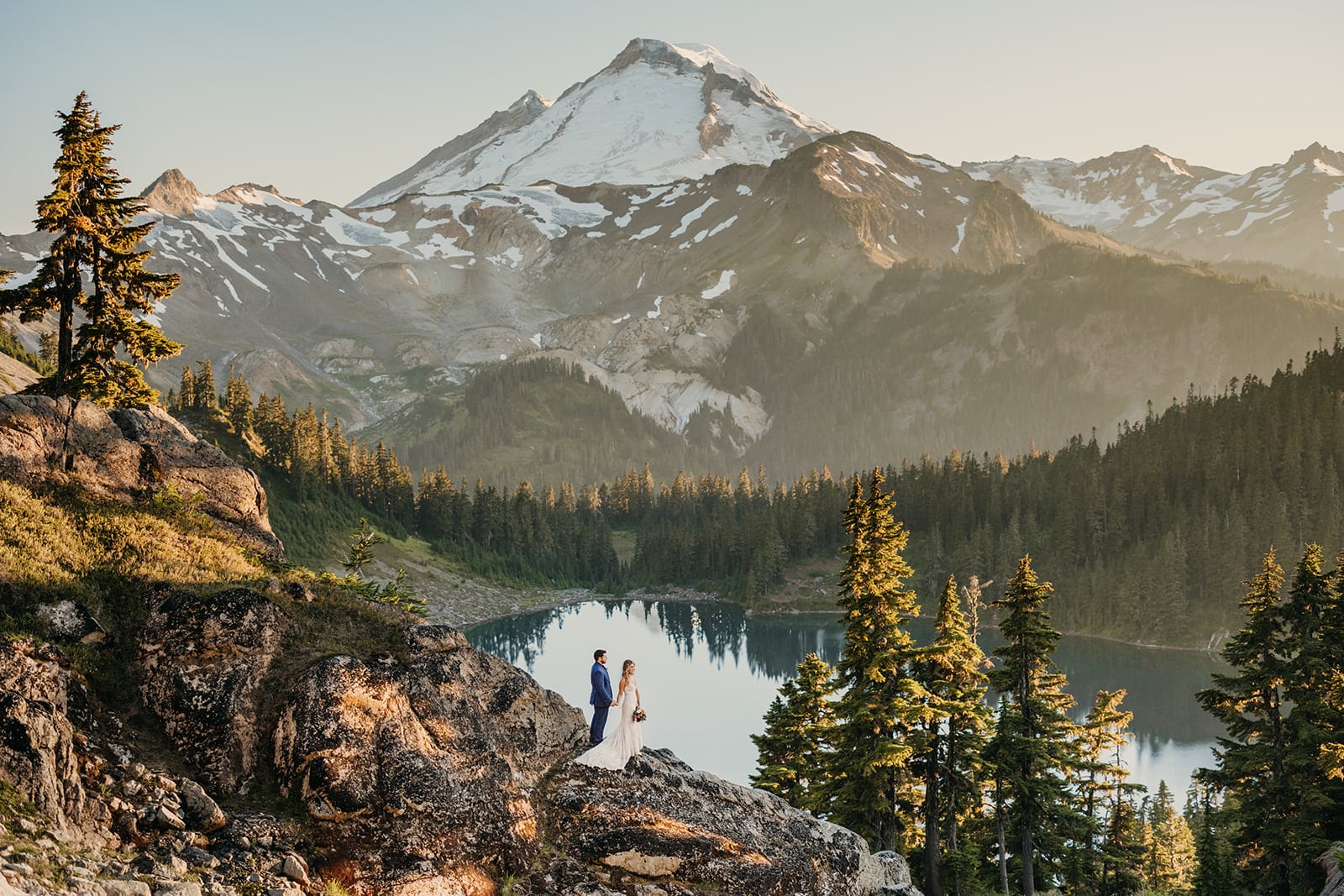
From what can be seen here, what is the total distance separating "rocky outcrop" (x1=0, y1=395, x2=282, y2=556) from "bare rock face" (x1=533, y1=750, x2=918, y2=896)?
11608 mm

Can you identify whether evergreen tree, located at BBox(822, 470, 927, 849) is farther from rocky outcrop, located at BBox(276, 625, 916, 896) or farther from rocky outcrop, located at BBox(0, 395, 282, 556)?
rocky outcrop, located at BBox(0, 395, 282, 556)

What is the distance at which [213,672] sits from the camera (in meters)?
19.6

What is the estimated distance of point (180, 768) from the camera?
18328 mm

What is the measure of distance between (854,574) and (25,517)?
89.8ft

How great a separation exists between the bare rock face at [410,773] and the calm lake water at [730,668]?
57994 mm

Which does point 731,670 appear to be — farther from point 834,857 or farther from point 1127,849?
point 834,857

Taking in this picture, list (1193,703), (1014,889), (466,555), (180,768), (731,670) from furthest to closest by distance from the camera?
(466,555) → (731,670) → (1193,703) → (1014,889) → (180,768)

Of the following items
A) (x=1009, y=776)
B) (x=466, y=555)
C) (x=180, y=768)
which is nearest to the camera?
(x=180, y=768)

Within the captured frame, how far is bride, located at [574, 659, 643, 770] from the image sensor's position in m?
22.2

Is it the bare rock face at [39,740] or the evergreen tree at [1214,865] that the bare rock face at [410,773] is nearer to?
the bare rock face at [39,740]

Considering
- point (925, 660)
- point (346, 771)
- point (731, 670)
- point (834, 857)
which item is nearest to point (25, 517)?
point (346, 771)

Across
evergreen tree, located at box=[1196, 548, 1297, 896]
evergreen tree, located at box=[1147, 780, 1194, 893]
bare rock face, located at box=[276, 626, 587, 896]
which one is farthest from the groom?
evergreen tree, located at box=[1147, 780, 1194, 893]

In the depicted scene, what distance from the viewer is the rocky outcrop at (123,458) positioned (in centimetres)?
2291

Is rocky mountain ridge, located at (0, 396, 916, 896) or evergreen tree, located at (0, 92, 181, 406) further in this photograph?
evergreen tree, located at (0, 92, 181, 406)
